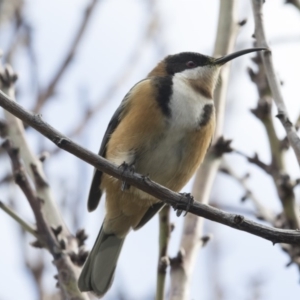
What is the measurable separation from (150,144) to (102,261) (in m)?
1.08

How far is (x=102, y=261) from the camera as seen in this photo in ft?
14.8

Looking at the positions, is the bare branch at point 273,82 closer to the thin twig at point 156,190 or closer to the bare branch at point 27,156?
the thin twig at point 156,190

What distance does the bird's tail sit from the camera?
4129 millimetres

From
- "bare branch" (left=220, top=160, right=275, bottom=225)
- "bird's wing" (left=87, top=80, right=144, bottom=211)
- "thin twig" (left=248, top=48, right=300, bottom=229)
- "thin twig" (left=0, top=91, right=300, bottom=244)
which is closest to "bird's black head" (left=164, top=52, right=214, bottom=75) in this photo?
"bird's wing" (left=87, top=80, right=144, bottom=211)

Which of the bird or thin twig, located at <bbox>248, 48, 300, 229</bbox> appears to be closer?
thin twig, located at <bbox>248, 48, 300, 229</bbox>

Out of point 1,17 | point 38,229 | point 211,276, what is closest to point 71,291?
point 38,229

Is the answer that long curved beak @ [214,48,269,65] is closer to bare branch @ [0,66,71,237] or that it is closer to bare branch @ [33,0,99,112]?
bare branch @ [33,0,99,112]

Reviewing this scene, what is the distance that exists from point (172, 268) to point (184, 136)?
36.1 inches

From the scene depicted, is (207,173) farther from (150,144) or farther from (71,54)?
(71,54)

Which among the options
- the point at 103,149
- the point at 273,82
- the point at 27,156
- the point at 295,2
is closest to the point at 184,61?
the point at 103,149

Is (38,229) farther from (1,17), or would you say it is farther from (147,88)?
(1,17)

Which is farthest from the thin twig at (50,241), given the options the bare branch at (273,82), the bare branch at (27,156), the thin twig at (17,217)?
the bare branch at (273,82)

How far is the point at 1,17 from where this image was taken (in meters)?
4.70

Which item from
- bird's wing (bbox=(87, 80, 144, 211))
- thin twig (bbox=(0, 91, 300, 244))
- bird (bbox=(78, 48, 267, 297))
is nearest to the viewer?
thin twig (bbox=(0, 91, 300, 244))
